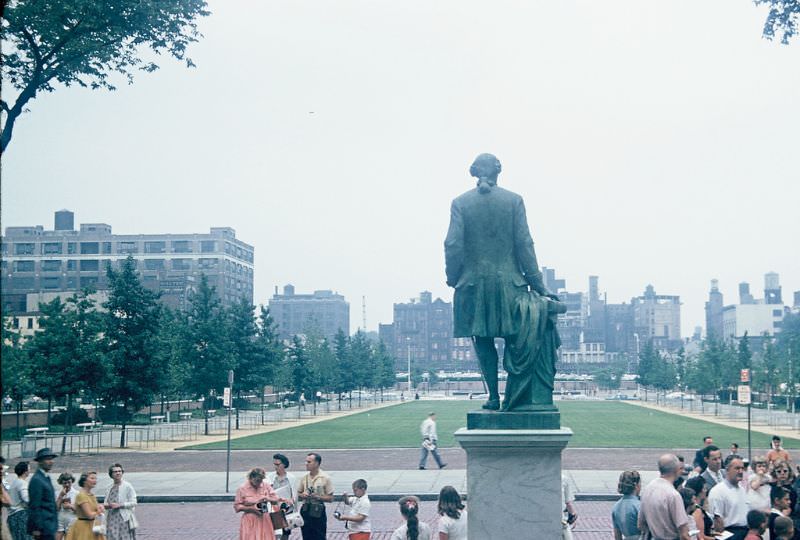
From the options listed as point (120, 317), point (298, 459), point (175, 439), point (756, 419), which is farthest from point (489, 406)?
point (756, 419)

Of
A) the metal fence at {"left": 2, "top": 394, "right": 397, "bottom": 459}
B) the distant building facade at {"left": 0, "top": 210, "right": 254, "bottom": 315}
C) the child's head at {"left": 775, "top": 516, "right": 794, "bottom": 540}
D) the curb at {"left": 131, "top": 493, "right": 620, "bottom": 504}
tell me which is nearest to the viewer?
the child's head at {"left": 775, "top": 516, "right": 794, "bottom": 540}

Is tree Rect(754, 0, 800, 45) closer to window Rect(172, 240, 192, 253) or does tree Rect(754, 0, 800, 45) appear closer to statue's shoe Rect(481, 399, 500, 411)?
statue's shoe Rect(481, 399, 500, 411)

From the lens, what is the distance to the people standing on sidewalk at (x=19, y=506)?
1323 cm

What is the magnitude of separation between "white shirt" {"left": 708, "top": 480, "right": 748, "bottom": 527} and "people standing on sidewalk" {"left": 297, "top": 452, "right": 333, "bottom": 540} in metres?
4.94

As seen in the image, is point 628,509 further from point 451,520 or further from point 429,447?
point 429,447

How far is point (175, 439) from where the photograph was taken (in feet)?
151

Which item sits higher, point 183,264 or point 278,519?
point 183,264

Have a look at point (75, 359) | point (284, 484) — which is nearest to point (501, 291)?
point (284, 484)

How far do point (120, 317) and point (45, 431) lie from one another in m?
12.7

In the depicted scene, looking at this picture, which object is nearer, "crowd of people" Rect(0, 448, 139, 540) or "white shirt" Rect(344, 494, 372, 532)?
"white shirt" Rect(344, 494, 372, 532)

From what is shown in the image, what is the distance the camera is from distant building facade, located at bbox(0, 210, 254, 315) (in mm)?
134750

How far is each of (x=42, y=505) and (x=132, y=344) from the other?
29.1 meters

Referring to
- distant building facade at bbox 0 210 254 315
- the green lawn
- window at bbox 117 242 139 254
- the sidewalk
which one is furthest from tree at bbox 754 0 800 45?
window at bbox 117 242 139 254

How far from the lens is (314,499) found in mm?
12016
